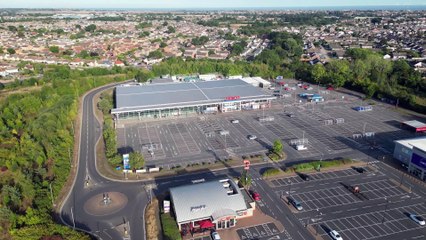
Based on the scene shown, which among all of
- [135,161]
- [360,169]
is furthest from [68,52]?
[360,169]

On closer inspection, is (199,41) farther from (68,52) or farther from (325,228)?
(325,228)

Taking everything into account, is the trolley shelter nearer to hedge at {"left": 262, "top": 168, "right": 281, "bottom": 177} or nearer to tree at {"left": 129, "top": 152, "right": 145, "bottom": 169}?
hedge at {"left": 262, "top": 168, "right": 281, "bottom": 177}

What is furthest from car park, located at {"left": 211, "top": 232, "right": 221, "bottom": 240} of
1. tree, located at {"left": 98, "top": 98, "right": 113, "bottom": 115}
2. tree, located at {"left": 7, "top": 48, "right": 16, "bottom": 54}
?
tree, located at {"left": 7, "top": 48, "right": 16, "bottom": 54}

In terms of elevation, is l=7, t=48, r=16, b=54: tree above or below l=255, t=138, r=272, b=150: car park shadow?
above

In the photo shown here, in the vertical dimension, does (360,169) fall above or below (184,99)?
below

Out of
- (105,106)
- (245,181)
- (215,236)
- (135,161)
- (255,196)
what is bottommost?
(215,236)

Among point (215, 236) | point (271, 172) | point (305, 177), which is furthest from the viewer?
point (271, 172)
